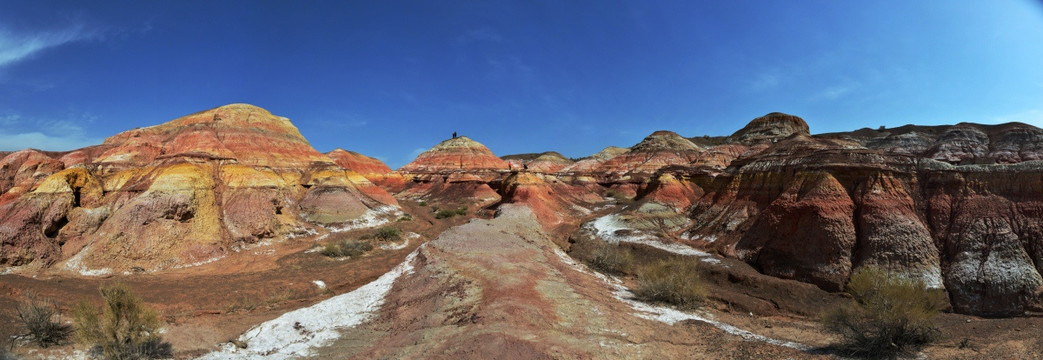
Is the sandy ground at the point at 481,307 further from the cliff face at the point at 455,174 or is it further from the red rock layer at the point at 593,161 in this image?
the red rock layer at the point at 593,161

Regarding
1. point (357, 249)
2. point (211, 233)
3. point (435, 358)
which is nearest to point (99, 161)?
point (211, 233)

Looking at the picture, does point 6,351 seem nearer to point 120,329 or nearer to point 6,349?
point 6,349

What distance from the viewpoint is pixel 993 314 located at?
11.3m

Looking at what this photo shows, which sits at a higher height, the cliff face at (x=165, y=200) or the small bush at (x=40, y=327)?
the cliff face at (x=165, y=200)

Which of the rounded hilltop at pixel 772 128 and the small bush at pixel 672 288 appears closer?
the small bush at pixel 672 288

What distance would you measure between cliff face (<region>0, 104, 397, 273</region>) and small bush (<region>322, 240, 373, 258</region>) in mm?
4507

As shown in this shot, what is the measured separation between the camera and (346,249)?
804 inches

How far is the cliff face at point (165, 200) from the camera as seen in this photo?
16.9 m

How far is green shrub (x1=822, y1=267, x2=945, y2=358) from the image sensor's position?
792 centimetres

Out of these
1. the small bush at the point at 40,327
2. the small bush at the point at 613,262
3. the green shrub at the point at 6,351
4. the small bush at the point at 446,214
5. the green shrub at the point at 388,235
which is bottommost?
the green shrub at the point at 6,351

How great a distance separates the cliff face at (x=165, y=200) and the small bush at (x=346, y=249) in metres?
4.51

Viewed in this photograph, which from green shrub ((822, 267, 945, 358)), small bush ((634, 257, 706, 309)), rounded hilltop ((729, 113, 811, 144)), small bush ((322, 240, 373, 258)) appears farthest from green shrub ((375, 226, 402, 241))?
rounded hilltop ((729, 113, 811, 144))

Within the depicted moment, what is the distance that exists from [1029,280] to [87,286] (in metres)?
30.1

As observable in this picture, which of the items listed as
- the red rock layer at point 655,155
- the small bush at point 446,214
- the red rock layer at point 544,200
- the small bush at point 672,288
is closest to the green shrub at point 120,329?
the small bush at point 672,288
